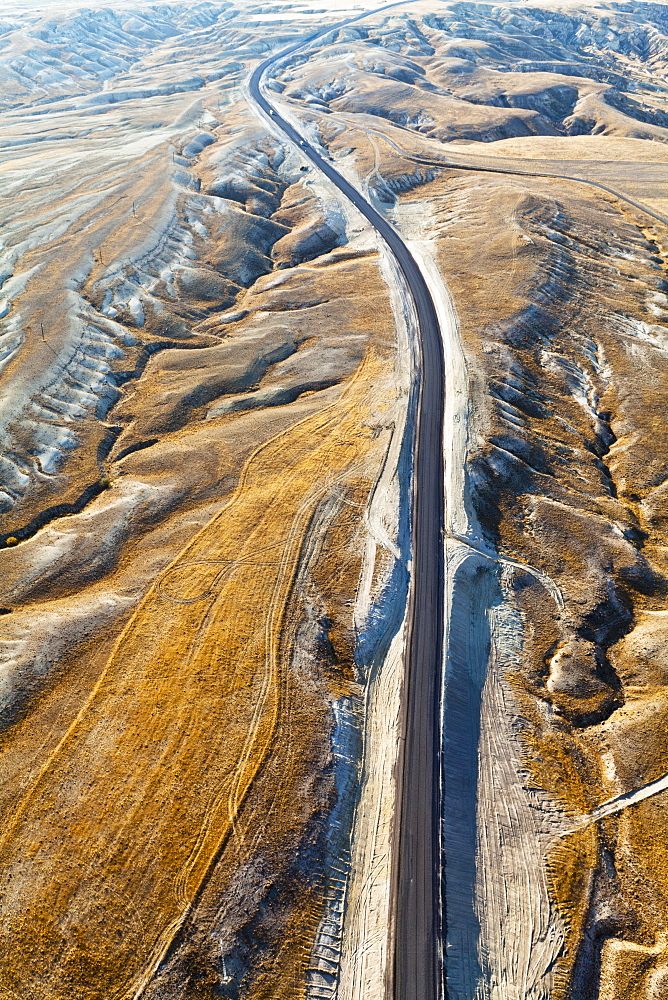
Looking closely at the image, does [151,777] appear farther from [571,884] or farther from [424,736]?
[571,884]

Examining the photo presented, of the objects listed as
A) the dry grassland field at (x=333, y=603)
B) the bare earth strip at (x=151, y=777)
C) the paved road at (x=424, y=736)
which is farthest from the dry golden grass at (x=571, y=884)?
the bare earth strip at (x=151, y=777)

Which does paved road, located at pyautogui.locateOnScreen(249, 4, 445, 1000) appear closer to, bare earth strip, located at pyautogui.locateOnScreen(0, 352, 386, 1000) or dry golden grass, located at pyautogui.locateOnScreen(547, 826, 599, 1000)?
dry golden grass, located at pyautogui.locateOnScreen(547, 826, 599, 1000)

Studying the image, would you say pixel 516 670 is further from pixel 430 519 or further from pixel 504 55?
pixel 504 55

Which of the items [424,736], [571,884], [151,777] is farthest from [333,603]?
[571,884]

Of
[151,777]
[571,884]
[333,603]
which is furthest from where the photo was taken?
[333,603]

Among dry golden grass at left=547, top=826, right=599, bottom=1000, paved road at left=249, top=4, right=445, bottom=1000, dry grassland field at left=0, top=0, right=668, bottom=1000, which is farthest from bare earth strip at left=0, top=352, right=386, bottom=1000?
dry golden grass at left=547, top=826, right=599, bottom=1000
